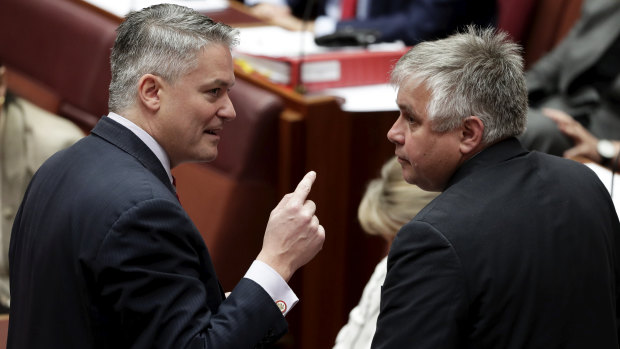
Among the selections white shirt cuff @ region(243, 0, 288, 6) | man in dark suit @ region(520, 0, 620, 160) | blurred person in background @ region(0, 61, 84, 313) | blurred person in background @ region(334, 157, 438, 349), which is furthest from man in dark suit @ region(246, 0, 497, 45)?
blurred person in background @ region(334, 157, 438, 349)

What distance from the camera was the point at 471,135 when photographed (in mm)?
1607

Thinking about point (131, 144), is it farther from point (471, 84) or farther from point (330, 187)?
point (330, 187)

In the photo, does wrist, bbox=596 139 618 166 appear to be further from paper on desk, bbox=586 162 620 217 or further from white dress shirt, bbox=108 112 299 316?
white dress shirt, bbox=108 112 299 316

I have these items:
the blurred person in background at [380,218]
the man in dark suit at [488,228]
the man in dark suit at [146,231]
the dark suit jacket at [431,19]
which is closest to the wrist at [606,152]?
the dark suit jacket at [431,19]

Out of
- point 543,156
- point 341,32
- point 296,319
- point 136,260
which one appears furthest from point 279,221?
point 341,32

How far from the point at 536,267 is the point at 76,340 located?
750mm

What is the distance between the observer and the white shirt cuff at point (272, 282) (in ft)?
5.05

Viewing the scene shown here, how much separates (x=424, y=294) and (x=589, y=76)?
2.10 meters

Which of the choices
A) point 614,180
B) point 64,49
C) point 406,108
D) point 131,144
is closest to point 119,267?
point 131,144

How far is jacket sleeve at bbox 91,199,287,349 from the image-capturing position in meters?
1.42

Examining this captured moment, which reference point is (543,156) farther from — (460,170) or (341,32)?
(341,32)

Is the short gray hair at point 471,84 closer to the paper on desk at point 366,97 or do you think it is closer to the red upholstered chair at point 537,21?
the paper on desk at point 366,97

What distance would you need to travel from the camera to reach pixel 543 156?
5.46ft

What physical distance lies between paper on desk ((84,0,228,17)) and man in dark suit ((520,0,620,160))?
1396mm
